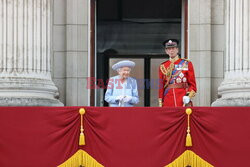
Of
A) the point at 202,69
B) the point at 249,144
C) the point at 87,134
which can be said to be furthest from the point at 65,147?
the point at 202,69

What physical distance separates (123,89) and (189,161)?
2.12m

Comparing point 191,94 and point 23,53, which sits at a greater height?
point 23,53

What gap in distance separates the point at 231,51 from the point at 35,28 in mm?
3705

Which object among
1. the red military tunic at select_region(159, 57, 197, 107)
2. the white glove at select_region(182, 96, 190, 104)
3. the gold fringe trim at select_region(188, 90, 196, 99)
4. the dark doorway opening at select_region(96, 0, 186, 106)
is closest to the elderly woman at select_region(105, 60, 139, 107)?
the red military tunic at select_region(159, 57, 197, 107)

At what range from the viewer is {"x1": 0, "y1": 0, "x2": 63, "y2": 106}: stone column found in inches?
439

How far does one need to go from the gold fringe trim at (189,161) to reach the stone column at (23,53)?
266 cm

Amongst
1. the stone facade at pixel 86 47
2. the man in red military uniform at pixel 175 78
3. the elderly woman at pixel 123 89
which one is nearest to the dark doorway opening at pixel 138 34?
the stone facade at pixel 86 47

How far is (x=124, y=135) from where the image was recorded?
10266mm

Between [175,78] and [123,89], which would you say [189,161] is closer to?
[123,89]

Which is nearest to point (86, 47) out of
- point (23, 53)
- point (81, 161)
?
point (23, 53)

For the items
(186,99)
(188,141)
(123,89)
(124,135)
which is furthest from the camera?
(186,99)

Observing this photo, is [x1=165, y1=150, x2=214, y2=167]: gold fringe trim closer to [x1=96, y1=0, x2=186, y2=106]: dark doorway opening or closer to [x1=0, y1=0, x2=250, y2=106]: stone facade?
[x1=0, y1=0, x2=250, y2=106]: stone facade

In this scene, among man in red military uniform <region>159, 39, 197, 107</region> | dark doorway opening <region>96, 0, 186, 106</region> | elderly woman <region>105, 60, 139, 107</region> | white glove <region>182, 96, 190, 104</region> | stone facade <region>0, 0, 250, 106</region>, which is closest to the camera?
elderly woman <region>105, 60, 139, 107</region>

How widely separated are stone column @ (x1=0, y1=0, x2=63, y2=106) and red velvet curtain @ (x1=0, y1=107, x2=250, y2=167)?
2.93ft
